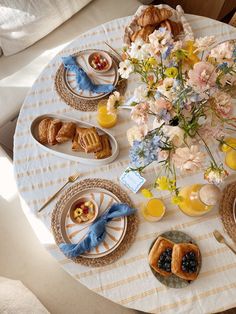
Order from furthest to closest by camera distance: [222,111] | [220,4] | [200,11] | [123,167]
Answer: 1. [200,11]
2. [220,4]
3. [123,167]
4. [222,111]

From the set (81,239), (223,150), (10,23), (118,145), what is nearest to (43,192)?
(81,239)

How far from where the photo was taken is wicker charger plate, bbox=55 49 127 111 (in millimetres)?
1456

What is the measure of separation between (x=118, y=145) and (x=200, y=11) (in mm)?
1603

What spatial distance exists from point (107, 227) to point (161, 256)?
0.22 meters

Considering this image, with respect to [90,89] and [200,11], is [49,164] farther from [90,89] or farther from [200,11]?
[200,11]

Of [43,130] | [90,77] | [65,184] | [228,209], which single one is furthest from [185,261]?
[90,77]

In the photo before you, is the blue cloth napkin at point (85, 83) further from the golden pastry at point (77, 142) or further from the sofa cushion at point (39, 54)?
the sofa cushion at point (39, 54)

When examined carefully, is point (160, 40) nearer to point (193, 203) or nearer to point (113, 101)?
point (113, 101)

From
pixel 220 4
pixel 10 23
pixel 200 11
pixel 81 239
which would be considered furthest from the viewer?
pixel 200 11

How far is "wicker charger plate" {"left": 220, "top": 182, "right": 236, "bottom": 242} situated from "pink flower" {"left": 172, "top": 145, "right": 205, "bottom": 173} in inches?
17.2

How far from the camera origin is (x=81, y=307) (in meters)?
1.44

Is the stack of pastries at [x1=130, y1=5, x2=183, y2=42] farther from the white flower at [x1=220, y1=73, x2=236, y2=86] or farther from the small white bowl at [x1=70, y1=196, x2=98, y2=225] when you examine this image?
the small white bowl at [x1=70, y1=196, x2=98, y2=225]

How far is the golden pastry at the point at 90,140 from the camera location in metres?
1.31

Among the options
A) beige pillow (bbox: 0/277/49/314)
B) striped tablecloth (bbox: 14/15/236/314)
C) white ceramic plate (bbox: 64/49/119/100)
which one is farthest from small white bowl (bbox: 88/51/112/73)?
beige pillow (bbox: 0/277/49/314)
